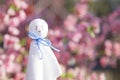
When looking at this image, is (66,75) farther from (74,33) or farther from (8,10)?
(8,10)

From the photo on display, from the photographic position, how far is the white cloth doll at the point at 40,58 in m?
1.75

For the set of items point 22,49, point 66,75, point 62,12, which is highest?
point 62,12

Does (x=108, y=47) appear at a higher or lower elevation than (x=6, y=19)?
lower

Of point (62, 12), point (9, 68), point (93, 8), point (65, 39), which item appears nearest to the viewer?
point (9, 68)

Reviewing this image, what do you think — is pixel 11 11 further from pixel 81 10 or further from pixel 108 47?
pixel 108 47

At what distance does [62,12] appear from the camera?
303 cm

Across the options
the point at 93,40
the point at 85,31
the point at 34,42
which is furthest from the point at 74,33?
the point at 34,42

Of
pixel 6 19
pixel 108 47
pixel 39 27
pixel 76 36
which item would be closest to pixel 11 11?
pixel 6 19

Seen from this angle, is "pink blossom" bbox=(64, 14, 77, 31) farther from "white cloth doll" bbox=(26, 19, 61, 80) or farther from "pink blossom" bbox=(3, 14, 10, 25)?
"white cloth doll" bbox=(26, 19, 61, 80)

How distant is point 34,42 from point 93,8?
207cm

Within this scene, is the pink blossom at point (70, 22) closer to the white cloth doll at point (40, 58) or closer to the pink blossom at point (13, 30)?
the pink blossom at point (13, 30)

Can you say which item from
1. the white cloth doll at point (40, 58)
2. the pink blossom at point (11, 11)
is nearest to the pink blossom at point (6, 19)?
the pink blossom at point (11, 11)

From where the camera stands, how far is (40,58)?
1.76 m

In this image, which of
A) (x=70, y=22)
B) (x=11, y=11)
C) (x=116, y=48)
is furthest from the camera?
(x=116, y=48)
